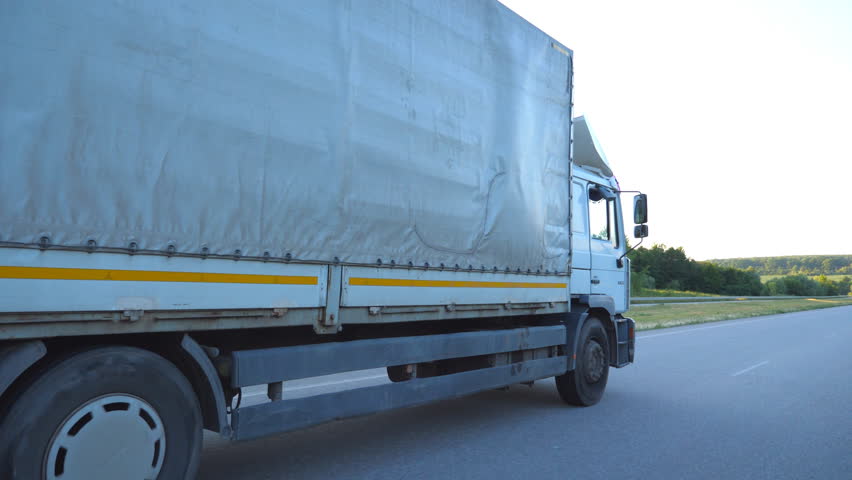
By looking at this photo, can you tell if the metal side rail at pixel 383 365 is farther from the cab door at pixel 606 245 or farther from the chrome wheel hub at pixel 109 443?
the cab door at pixel 606 245

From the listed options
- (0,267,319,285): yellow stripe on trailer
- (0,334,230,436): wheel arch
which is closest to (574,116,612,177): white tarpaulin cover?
(0,267,319,285): yellow stripe on trailer

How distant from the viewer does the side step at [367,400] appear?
3658 millimetres

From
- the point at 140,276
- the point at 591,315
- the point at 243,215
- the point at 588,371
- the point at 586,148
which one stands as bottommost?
the point at 588,371

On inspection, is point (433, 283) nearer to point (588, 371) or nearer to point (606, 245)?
point (588, 371)

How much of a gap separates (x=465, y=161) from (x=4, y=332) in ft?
12.2

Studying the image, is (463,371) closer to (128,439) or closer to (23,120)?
(128,439)

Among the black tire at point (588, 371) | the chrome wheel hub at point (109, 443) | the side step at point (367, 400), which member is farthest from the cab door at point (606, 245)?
the chrome wheel hub at point (109, 443)

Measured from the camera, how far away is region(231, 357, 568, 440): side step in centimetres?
366

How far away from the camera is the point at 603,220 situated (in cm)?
779

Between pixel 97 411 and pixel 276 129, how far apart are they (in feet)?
6.25

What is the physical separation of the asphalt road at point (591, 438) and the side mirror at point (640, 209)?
7.58ft

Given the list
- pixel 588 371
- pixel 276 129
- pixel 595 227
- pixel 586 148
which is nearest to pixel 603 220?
pixel 595 227

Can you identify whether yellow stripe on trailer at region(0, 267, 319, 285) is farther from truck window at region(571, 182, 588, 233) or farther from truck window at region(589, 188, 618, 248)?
truck window at region(589, 188, 618, 248)

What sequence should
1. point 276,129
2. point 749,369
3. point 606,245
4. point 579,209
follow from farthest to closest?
1. point 749,369
2. point 606,245
3. point 579,209
4. point 276,129
